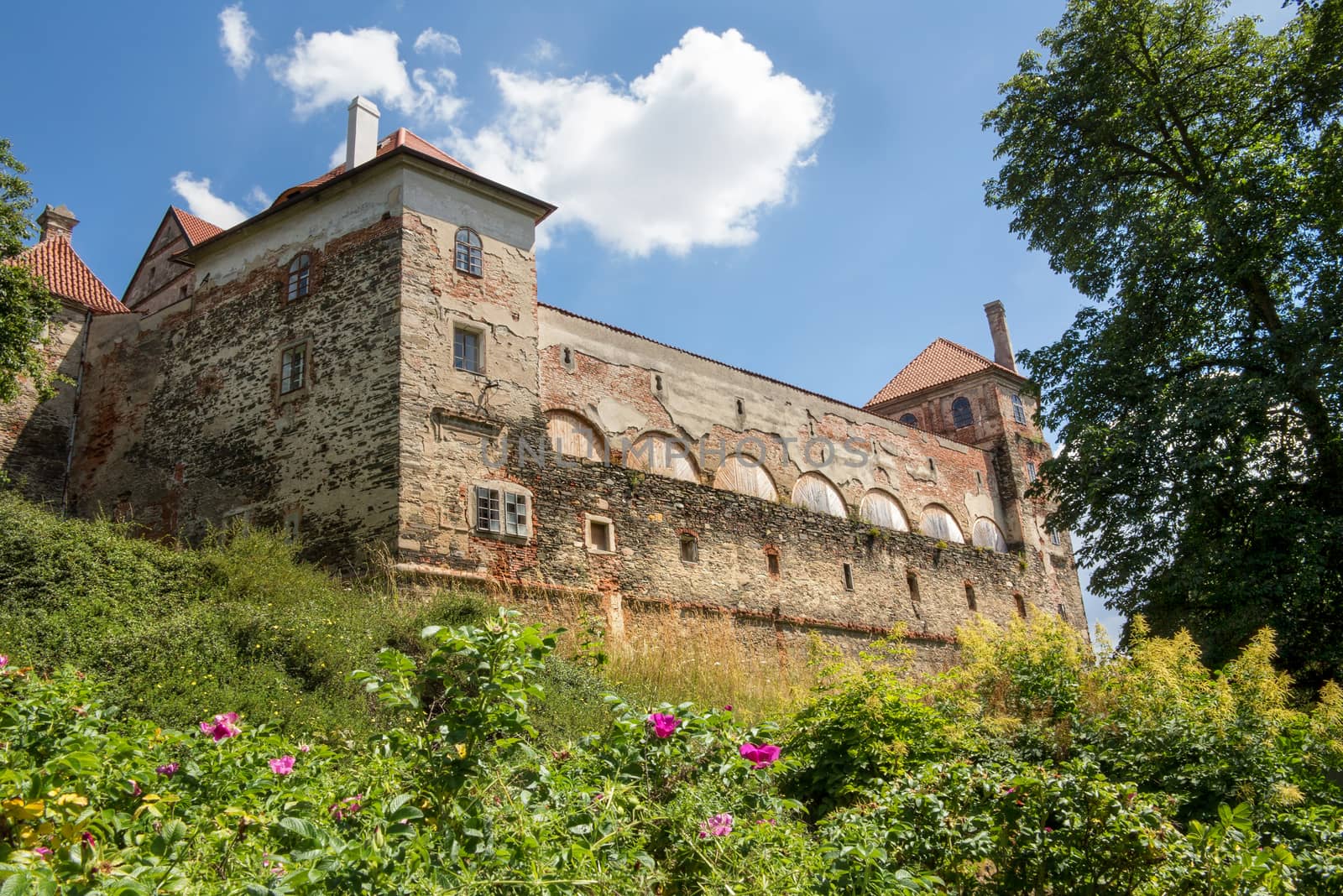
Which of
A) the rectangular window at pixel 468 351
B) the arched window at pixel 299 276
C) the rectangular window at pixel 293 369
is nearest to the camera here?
the rectangular window at pixel 468 351

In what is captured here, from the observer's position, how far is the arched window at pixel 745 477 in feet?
75.7

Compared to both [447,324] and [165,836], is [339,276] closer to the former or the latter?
[447,324]

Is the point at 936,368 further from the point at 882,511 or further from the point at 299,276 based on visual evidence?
the point at 299,276

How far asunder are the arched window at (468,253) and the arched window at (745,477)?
322 inches

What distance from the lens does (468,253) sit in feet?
56.1

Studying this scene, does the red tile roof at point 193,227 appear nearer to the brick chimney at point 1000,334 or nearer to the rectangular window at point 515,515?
the rectangular window at point 515,515

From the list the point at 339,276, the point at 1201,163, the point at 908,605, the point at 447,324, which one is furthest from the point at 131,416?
the point at 1201,163

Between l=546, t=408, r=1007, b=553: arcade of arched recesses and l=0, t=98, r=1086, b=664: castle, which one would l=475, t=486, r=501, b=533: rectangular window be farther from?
l=546, t=408, r=1007, b=553: arcade of arched recesses

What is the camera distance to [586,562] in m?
16.3

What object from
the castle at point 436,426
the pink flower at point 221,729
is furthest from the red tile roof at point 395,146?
the pink flower at point 221,729

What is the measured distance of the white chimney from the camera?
734 inches

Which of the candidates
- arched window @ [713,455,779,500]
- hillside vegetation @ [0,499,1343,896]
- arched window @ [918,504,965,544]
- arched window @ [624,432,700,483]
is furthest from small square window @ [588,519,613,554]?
arched window @ [918,504,965,544]

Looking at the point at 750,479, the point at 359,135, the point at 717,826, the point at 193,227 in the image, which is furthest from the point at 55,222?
the point at 717,826

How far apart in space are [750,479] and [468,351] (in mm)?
Answer: 9259
